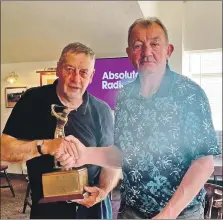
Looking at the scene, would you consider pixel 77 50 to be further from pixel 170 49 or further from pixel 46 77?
pixel 170 49

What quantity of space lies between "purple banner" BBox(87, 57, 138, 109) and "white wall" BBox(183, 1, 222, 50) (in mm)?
163

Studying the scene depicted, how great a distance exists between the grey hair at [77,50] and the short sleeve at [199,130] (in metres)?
0.27

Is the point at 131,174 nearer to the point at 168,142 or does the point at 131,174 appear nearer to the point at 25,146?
the point at 168,142

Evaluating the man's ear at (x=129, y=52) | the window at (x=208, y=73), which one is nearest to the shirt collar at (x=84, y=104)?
the man's ear at (x=129, y=52)

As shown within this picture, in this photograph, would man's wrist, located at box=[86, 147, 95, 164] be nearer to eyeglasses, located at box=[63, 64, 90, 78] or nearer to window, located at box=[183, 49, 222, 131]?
eyeglasses, located at box=[63, 64, 90, 78]

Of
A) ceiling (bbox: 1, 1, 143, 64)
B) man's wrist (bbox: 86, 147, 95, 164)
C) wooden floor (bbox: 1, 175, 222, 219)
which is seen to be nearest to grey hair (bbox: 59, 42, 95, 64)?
ceiling (bbox: 1, 1, 143, 64)

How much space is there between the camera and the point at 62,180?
0.76 meters

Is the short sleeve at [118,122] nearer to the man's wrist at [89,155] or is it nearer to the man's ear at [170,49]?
the man's wrist at [89,155]

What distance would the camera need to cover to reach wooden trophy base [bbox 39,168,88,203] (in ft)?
2.48

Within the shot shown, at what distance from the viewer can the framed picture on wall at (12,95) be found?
805mm

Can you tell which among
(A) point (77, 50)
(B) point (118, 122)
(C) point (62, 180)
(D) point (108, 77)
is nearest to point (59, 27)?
(A) point (77, 50)

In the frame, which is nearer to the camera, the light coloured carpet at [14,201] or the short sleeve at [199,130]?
the short sleeve at [199,130]

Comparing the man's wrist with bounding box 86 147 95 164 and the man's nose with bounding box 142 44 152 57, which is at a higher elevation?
the man's nose with bounding box 142 44 152 57

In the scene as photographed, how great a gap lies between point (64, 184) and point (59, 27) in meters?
0.41
